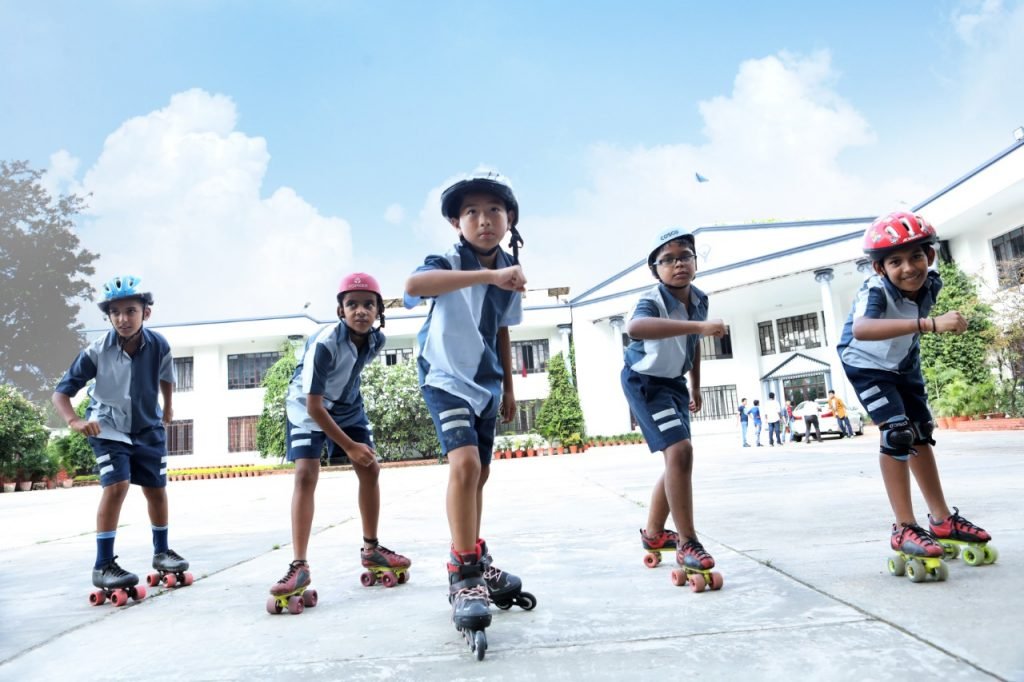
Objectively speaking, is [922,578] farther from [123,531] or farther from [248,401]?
[248,401]

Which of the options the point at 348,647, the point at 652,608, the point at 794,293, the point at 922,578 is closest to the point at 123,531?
the point at 348,647

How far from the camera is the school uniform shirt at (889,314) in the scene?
2744mm

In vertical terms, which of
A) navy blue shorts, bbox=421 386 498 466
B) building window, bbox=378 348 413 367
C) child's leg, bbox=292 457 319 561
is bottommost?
child's leg, bbox=292 457 319 561

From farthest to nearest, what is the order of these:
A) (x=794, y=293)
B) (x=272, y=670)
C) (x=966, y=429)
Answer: (x=794, y=293) < (x=966, y=429) < (x=272, y=670)

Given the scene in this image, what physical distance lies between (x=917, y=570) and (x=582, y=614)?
3.94ft

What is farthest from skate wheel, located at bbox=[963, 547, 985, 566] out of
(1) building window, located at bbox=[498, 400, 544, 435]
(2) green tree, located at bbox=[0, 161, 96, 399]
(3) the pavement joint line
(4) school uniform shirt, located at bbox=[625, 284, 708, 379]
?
(2) green tree, located at bbox=[0, 161, 96, 399]

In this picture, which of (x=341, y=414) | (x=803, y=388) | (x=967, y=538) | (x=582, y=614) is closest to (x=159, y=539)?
(x=341, y=414)

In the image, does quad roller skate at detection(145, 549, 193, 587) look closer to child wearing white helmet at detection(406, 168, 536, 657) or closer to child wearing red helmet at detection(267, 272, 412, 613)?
child wearing red helmet at detection(267, 272, 412, 613)

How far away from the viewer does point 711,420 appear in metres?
28.5

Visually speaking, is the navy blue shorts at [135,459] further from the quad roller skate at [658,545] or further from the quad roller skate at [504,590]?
the quad roller skate at [658,545]

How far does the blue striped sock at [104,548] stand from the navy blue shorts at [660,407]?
244cm

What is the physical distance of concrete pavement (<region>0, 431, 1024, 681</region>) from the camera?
170 centimetres

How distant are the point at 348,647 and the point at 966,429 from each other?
1780 cm

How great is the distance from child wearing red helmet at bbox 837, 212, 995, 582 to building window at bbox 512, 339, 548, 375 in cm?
2889
